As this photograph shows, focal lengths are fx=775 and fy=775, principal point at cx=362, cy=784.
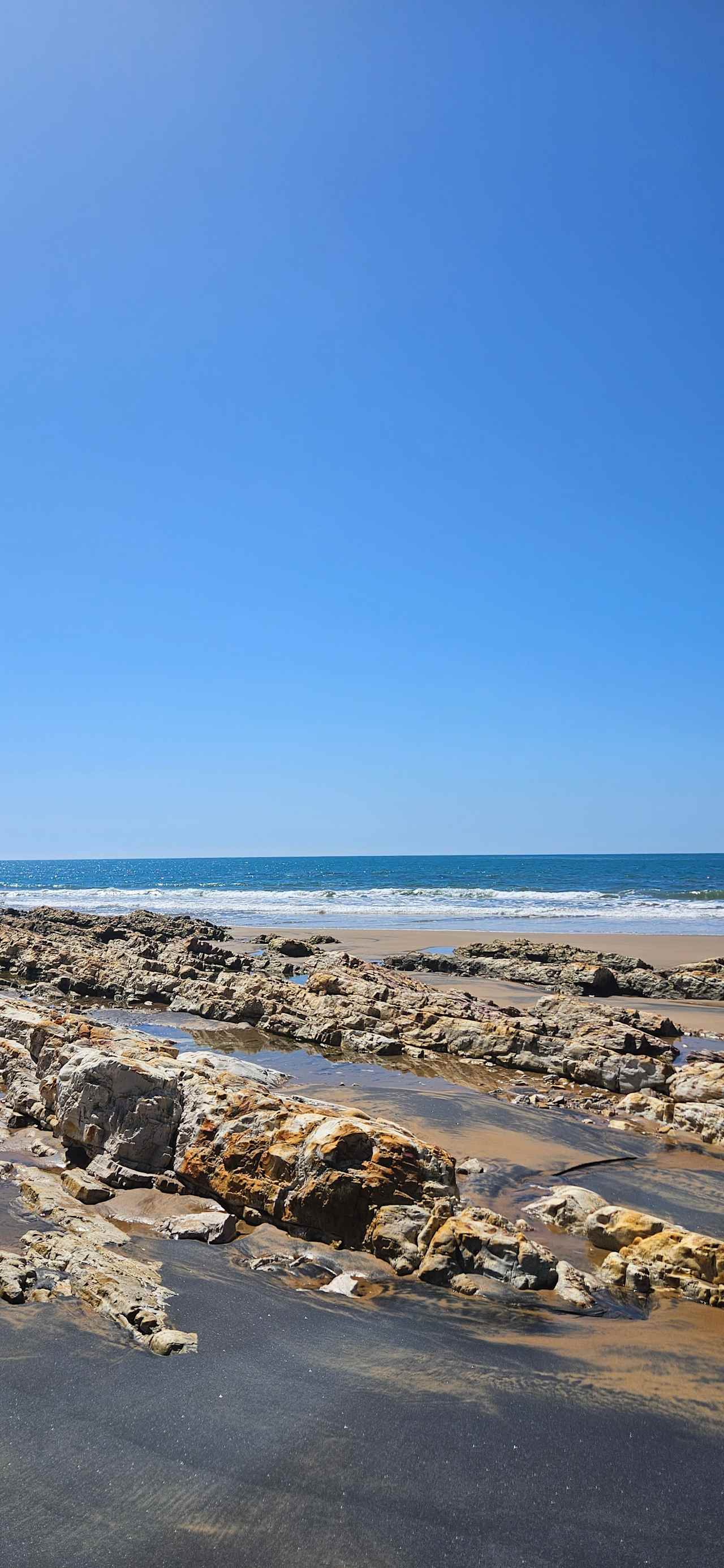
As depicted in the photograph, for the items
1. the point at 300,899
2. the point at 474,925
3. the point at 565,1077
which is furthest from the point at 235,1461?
the point at 300,899

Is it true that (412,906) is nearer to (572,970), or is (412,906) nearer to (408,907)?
(408,907)

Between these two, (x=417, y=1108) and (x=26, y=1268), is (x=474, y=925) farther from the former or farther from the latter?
(x=26, y=1268)

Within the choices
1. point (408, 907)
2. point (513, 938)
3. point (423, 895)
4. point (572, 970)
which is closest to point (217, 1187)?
point (572, 970)

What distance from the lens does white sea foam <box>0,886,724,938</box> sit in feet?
121

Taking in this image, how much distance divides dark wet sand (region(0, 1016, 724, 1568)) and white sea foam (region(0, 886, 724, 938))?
1231 inches

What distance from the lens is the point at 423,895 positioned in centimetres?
5428

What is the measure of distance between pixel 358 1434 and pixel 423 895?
169 ft

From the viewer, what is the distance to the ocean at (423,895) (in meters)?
38.0

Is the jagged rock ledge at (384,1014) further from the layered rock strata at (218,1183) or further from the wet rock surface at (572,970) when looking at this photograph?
the layered rock strata at (218,1183)

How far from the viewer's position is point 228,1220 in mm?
5453

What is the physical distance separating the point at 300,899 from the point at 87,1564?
4957cm

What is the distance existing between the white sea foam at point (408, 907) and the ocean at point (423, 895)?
12 cm

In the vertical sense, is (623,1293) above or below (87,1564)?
below

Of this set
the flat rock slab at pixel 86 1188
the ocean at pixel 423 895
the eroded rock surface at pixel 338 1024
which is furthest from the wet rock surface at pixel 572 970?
the flat rock slab at pixel 86 1188
